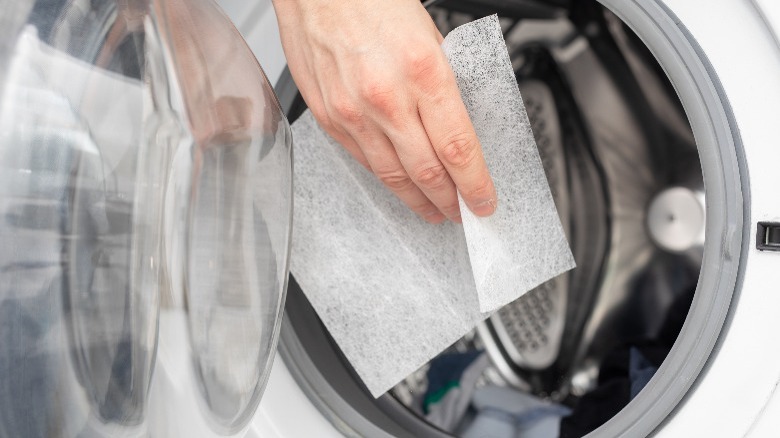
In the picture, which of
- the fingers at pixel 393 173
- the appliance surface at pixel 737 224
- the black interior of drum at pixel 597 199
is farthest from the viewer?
the black interior of drum at pixel 597 199

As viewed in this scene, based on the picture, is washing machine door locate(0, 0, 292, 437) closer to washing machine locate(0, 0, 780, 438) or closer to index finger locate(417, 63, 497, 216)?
washing machine locate(0, 0, 780, 438)

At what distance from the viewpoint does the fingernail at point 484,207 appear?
21.7 inches

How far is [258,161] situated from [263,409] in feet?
0.70

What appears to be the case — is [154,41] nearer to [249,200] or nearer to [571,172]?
[249,200]

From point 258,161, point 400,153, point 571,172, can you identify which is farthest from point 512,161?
point 571,172

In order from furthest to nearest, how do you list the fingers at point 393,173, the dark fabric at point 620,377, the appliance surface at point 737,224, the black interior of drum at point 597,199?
the black interior of drum at point 597,199, the dark fabric at point 620,377, the fingers at point 393,173, the appliance surface at point 737,224

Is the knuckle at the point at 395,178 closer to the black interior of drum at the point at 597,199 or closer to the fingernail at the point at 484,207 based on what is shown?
the fingernail at the point at 484,207

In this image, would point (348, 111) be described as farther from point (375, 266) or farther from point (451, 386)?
point (451, 386)

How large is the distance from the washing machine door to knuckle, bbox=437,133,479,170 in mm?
168

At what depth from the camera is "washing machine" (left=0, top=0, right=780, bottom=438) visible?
46 centimetres

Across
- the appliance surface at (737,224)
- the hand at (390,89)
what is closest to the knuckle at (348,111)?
the hand at (390,89)

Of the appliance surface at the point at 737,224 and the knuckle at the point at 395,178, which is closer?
the appliance surface at the point at 737,224

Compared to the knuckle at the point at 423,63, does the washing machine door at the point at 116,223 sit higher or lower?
lower

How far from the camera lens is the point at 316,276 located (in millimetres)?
647
